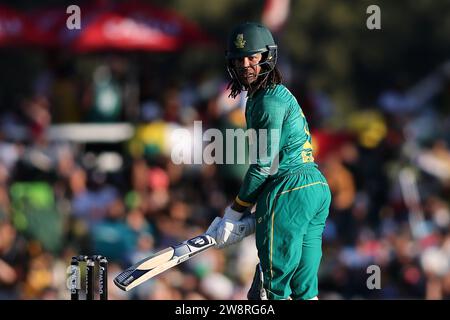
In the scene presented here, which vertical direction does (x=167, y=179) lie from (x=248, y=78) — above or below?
below

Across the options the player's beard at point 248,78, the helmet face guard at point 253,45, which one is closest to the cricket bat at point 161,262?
the player's beard at point 248,78

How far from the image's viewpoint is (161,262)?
Result: 930 cm

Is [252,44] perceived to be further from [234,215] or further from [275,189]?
[234,215]

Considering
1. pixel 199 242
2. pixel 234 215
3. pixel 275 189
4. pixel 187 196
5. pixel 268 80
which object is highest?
pixel 268 80

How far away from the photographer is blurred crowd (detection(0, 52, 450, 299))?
570 inches

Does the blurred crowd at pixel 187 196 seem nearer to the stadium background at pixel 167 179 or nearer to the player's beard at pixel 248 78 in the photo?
the stadium background at pixel 167 179

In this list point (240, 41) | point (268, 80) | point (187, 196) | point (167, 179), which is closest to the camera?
point (240, 41)

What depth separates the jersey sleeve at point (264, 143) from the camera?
885 centimetres

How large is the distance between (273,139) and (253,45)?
720 mm

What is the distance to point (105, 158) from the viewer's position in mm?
16828

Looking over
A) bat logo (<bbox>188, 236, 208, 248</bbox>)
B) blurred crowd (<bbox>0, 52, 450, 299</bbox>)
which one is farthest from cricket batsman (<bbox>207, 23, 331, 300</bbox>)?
blurred crowd (<bbox>0, 52, 450, 299</bbox>)

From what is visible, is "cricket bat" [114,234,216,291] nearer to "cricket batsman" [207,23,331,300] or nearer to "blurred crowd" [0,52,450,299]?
"cricket batsman" [207,23,331,300]

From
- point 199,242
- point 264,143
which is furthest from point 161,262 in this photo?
point 264,143
